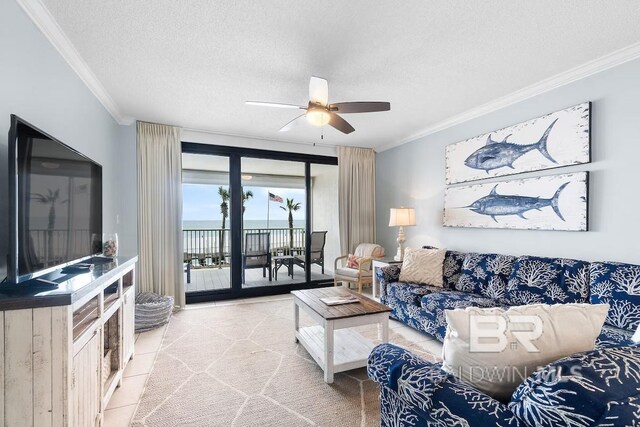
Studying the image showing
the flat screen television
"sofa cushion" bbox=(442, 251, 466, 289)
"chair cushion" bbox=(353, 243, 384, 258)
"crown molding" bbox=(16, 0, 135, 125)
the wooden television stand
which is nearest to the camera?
the wooden television stand

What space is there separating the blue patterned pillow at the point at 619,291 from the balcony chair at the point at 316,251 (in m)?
3.70

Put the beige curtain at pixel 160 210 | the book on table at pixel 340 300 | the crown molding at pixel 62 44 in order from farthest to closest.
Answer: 1. the beige curtain at pixel 160 210
2. the book on table at pixel 340 300
3. the crown molding at pixel 62 44

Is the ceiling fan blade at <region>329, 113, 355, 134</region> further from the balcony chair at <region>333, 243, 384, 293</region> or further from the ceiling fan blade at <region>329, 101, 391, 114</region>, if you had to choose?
the balcony chair at <region>333, 243, 384, 293</region>

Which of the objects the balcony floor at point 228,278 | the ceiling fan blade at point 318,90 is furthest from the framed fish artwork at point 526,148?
the balcony floor at point 228,278

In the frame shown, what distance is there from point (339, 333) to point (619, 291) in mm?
2190

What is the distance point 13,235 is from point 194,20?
163cm

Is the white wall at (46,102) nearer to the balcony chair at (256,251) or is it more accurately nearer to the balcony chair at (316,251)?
the balcony chair at (256,251)

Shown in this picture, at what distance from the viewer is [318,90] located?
2494mm

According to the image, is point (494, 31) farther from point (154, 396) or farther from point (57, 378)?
point (154, 396)

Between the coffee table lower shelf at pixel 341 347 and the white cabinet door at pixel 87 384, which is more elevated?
the white cabinet door at pixel 87 384

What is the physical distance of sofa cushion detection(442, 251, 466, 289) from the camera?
330 cm

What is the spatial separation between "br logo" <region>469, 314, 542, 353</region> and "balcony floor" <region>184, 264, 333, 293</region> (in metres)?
4.18

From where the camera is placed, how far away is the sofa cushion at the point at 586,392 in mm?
656

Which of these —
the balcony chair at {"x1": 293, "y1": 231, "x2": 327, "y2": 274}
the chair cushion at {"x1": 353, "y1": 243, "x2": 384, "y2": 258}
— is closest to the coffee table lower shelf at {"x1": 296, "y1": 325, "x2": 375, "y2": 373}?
the chair cushion at {"x1": 353, "y1": 243, "x2": 384, "y2": 258}
